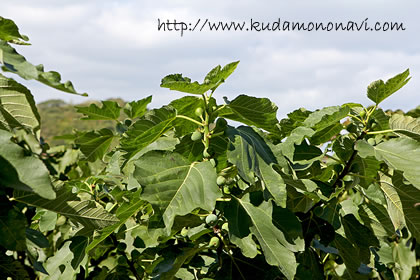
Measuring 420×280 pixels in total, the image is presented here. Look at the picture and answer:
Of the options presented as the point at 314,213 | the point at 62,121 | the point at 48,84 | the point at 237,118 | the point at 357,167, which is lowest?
the point at 62,121

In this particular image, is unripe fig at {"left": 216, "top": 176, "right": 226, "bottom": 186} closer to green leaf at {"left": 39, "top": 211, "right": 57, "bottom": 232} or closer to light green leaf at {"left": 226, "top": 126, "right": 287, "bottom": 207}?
light green leaf at {"left": 226, "top": 126, "right": 287, "bottom": 207}

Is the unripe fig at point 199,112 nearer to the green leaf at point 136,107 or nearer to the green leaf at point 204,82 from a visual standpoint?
the green leaf at point 204,82

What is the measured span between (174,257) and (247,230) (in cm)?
32

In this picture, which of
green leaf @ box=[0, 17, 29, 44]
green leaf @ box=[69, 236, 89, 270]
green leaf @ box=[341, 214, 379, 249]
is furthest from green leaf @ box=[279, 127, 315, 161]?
green leaf @ box=[0, 17, 29, 44]

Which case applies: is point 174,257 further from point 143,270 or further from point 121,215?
point 143,270

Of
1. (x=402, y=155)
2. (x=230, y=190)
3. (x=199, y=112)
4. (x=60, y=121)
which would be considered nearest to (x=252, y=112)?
(x=199, y=112)

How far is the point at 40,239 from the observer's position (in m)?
1.57

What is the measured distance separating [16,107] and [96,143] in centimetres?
131

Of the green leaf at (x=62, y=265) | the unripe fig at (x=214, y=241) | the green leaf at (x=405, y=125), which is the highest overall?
the green leaf at (x=405, y=125)

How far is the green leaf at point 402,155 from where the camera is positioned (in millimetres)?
1659

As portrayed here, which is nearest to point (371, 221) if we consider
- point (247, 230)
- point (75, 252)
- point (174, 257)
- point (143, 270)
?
point (247, 230)

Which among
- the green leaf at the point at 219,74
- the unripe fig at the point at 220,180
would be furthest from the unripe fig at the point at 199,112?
the unripe fig at the point at 220,180

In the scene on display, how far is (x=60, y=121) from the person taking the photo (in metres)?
32.9

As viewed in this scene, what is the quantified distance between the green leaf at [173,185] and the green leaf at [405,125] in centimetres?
78
